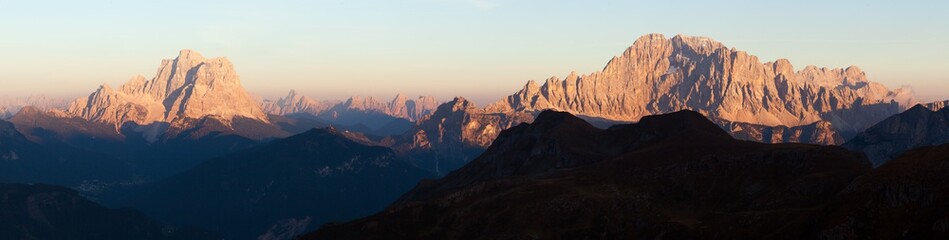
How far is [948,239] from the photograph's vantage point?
195 metres

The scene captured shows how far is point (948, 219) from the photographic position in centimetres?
19975

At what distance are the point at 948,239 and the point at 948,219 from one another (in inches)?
244
